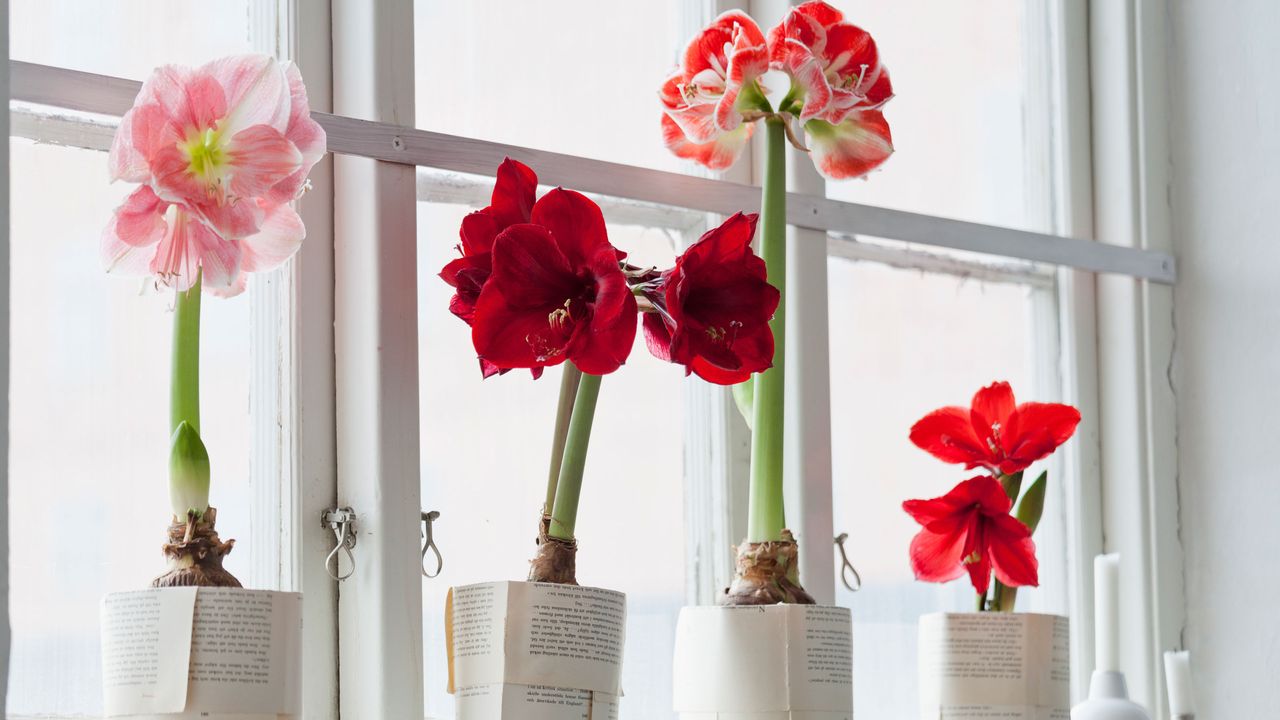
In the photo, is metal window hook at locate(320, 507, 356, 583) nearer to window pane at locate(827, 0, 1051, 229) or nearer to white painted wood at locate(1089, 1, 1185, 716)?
window pane at locate(827, 0, 1051, 229)

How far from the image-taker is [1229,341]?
178 cm

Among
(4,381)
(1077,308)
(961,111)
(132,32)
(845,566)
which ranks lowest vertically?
(845,566)

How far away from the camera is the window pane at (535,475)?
1.37m

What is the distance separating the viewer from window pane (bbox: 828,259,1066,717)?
1.65 m

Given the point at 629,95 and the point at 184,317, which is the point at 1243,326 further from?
the point at 184,317

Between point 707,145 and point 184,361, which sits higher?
point 707,145

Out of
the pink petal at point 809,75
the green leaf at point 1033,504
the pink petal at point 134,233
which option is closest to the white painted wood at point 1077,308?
the green leaf at point 1033,504

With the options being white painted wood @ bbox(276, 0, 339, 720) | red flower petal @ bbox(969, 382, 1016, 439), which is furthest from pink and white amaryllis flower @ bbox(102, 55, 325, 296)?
red flower petal @ bbox(969, 382, 1016, 439)

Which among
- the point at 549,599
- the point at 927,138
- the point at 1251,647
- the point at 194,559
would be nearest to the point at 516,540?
the point at 549,599

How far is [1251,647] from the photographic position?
1728mm

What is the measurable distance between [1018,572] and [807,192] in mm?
465

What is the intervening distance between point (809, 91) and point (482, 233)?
35 centimetres

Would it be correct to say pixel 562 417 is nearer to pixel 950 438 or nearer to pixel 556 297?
pixel 556 297

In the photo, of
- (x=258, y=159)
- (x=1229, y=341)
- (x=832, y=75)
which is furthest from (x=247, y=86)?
(x=1229, y=341)
